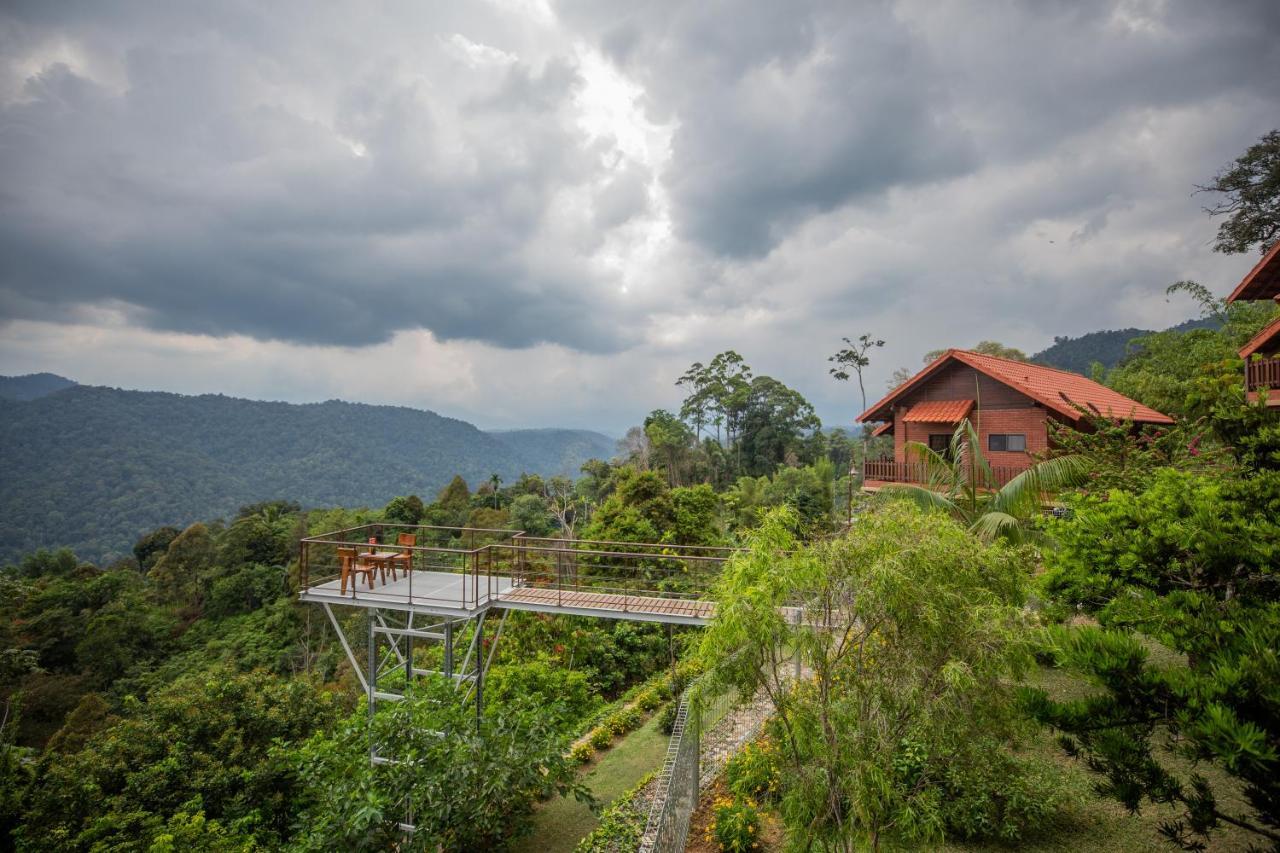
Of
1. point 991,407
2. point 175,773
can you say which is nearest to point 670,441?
point 991,407

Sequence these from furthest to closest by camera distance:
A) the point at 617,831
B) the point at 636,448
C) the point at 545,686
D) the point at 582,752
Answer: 1. the point at 636,448
2. the point at 545,686
3. the point at 582,752
4. the point at 617,831

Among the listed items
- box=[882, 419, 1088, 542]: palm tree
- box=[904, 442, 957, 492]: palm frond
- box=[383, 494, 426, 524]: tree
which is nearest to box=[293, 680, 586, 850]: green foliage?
box=[882, 419, 1088, 542]: palm tree

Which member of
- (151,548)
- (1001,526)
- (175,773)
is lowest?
(151,548)

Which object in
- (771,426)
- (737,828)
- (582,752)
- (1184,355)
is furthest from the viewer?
(771,426)

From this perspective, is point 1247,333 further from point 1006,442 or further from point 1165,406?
point 1006,442

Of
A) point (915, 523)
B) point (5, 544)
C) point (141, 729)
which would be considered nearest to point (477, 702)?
point (141, 729)

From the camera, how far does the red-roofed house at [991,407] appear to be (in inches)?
629

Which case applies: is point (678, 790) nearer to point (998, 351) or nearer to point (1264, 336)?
point (1264, 336)

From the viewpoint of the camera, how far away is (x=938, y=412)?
57.5 ft

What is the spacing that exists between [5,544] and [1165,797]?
9483cm

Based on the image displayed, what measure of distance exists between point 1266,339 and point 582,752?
49.6 feet

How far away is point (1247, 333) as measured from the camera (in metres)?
19.2

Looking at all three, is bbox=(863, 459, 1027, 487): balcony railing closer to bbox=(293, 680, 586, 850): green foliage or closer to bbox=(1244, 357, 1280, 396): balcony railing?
bbox=(1244, 357, 1280, 396): balcony railing

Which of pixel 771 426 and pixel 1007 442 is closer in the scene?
pixel 1007 442
